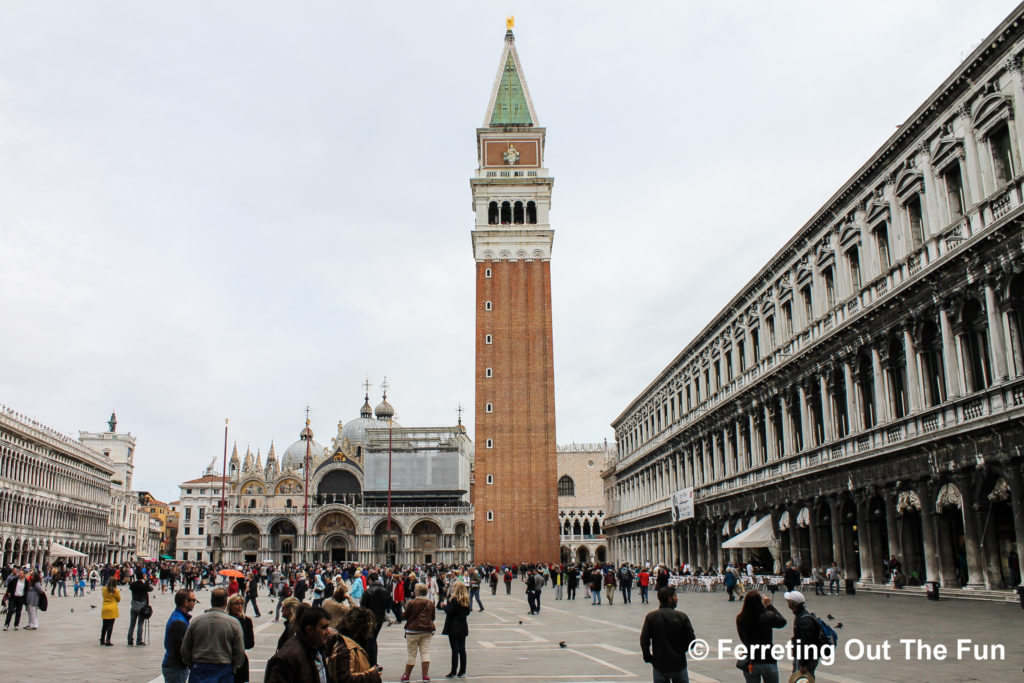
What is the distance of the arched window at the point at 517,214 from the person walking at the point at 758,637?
62.6 metres

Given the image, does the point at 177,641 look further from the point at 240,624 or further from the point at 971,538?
the point at 971,538

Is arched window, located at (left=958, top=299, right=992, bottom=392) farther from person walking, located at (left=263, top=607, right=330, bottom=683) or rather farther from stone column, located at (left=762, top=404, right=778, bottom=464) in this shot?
person walking, located at (left=263, top=607, right=330, bottom=683)

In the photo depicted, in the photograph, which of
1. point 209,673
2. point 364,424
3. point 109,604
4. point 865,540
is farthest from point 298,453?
point 209,673

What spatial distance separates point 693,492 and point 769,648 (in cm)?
3520

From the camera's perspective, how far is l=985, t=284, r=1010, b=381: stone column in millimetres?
20359

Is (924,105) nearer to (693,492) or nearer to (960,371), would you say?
(960,371)

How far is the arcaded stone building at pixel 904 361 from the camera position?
20.6 metres

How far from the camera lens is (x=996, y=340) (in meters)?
20.5

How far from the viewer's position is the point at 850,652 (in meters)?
13.8

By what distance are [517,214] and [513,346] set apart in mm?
10935

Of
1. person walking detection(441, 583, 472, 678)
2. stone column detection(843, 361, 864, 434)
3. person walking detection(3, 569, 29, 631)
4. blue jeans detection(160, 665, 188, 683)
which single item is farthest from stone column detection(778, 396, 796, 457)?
blue jeans detection(160, 665, 188, 683)

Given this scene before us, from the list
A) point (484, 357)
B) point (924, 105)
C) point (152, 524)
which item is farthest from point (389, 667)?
point (152, 524)

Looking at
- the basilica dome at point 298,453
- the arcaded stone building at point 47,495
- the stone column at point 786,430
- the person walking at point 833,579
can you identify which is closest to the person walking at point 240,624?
the person walking at point 833,579

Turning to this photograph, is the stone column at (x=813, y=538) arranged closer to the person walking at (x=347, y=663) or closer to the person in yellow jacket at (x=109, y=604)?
the person in yellow jacket at (x=109, y=604)
